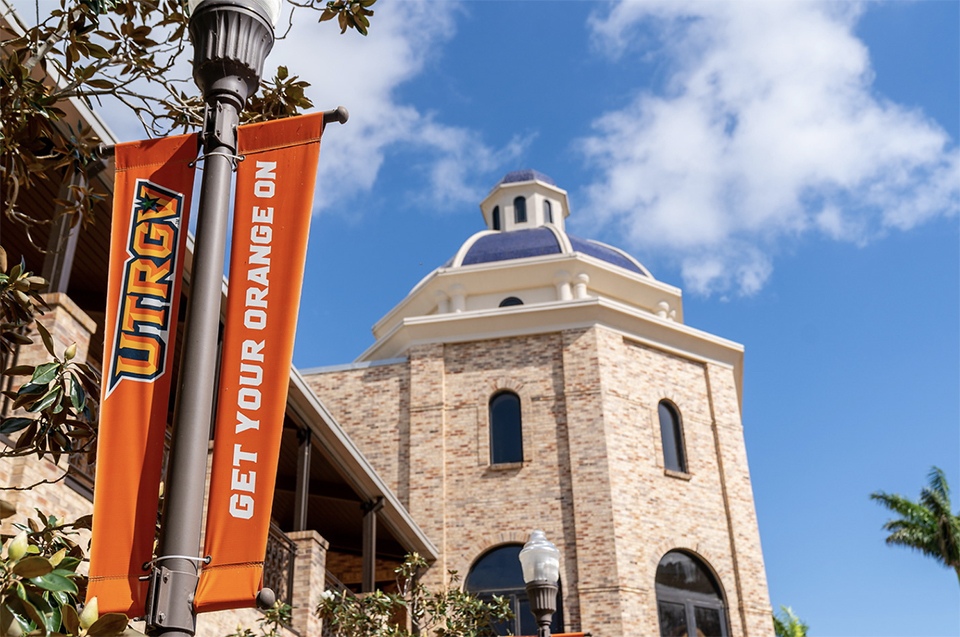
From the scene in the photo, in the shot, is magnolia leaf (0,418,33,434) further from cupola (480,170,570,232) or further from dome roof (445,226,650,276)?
cupola (480,170,570,232)

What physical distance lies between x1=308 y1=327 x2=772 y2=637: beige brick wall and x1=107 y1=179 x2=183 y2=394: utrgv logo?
663 inches

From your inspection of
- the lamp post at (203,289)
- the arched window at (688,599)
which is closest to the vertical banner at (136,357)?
the lamp post at (203,289)

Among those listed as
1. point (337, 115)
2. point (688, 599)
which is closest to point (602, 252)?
point (688, 599)

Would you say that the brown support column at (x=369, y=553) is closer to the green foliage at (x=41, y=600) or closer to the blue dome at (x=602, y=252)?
the blue dome at (x=602, y=252)

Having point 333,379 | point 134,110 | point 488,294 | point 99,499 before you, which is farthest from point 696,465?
point 99,499

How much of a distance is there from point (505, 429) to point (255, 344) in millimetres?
18694

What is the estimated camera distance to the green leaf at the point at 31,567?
8.53ft

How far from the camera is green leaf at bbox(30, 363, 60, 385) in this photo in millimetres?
3996

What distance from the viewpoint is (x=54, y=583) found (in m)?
2.79

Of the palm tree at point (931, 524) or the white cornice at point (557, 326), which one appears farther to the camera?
the palm tree at point (931, 524)

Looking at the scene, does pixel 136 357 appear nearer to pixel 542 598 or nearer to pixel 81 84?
pixel 81 84

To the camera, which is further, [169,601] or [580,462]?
[580,462]

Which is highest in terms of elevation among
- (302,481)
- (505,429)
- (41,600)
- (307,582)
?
(505,429)

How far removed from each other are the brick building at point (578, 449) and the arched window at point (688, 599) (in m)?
0.03
